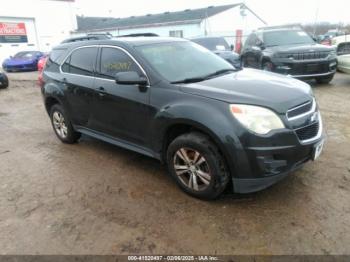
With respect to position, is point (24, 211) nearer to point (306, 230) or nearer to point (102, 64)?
point (102, 64)

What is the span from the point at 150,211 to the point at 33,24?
27.5 metres

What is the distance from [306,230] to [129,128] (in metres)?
2.32

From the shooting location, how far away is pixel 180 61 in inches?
164

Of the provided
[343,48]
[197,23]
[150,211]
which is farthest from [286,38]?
[197,23]

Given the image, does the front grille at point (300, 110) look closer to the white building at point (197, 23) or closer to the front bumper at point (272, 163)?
the front bumper at point (272, 163)

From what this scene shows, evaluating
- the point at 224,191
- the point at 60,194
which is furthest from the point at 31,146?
the point at 224,191

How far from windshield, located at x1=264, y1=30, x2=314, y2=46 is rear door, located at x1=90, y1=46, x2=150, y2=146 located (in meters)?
7.25

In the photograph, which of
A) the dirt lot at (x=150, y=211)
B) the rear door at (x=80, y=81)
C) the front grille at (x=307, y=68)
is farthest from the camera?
the front grille at (x=307, y=68)

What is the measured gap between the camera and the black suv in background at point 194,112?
10.1 feet

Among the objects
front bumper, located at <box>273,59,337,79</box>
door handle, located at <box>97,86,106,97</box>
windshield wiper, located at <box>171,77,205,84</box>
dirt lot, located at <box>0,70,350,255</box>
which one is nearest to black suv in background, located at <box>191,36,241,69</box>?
front bumper, located at <box>273,59,337,79</box>

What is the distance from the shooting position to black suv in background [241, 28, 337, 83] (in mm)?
9102

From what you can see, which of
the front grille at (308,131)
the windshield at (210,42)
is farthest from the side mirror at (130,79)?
the windshield at (210,42)

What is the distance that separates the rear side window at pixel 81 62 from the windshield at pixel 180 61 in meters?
0.90

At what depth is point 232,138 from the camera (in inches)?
121
